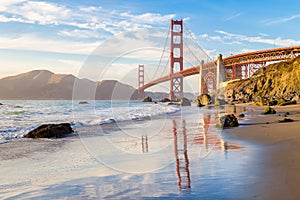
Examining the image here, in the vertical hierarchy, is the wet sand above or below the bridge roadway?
below

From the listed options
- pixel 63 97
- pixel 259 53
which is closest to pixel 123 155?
pixel 259 53

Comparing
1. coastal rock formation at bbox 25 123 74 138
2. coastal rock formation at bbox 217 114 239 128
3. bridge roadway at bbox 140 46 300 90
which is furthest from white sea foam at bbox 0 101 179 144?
bridge roadway at bbox 140 46 300 90

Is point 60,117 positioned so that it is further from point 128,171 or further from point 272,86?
point 272,86

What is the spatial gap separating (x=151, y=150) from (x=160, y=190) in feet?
10.5

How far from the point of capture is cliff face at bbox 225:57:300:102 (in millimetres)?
32781

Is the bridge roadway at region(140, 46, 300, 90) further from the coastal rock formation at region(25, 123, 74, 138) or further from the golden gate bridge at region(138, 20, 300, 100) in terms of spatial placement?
the coastal rock formation at region(25, 123, 74, 138)

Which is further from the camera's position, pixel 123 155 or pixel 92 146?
pixel 92 146

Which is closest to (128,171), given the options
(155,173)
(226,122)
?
(155,173)

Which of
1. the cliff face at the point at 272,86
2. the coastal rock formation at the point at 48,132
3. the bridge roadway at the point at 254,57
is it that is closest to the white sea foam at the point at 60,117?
the coastal rock formation at the point at 48,132

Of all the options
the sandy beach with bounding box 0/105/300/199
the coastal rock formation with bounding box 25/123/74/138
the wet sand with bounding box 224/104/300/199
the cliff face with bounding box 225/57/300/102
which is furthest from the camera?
the cliff face with bounding box 225/57/300/102

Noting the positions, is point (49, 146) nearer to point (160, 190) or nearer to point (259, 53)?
point (160, 190)

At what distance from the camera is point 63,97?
13375cm

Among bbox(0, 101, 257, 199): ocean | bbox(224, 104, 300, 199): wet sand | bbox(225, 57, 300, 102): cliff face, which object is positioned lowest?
bbox(0, 101, 257, 199): ocean

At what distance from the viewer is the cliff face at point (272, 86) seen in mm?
32781
